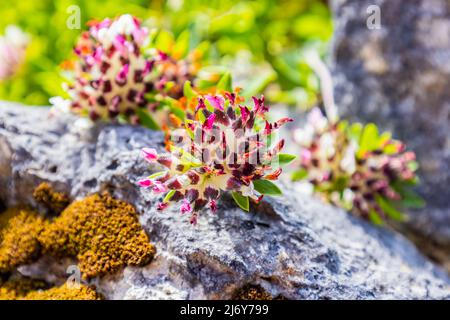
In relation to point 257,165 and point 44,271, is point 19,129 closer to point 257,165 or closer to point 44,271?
point 44,271

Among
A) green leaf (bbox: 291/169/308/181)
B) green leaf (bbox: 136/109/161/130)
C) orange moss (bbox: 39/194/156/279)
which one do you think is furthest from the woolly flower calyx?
green leaf (bbox: 291/169/308/181)

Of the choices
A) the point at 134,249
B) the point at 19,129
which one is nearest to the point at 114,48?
the point at 19,129

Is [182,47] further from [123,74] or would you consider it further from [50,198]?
[50,198]

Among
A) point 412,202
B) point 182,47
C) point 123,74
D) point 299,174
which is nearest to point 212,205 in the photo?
point 123,74

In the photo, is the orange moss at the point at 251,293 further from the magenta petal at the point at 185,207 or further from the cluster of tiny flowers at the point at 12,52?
the cluster of tiny flowers at the point at 12,52

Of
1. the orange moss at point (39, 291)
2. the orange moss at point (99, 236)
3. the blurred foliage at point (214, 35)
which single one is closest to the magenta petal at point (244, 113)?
the orange moss at point (99, 236)
